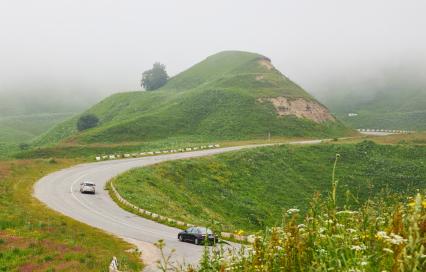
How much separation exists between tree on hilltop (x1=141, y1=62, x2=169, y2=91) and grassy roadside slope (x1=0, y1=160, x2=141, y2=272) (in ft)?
458

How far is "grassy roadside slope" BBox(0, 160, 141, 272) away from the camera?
18.8 metres

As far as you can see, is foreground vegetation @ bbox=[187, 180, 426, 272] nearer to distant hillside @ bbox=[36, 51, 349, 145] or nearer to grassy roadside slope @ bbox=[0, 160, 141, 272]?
grassy roadside slope @ bbox=[0, 160, 141, 272]

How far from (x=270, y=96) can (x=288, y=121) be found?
560 inches

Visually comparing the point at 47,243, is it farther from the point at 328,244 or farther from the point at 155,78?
the point at 155,78

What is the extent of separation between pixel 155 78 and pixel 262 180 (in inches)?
5055

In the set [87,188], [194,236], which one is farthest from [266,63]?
[194,236]

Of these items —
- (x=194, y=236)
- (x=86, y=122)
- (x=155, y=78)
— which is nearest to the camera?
(x=194, y=236)

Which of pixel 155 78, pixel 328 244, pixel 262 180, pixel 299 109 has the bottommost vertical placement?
pixel 262 180

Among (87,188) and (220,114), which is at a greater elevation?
(220,114)

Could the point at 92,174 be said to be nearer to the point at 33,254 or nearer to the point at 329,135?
the point at 33,254

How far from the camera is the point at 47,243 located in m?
22.7

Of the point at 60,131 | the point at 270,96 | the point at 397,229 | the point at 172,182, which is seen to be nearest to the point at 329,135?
the point at 270,96

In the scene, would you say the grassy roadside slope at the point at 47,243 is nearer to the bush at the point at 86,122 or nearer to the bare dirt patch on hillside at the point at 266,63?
the bush at the point at 86,122

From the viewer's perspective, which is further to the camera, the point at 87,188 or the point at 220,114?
the point at 220,114
